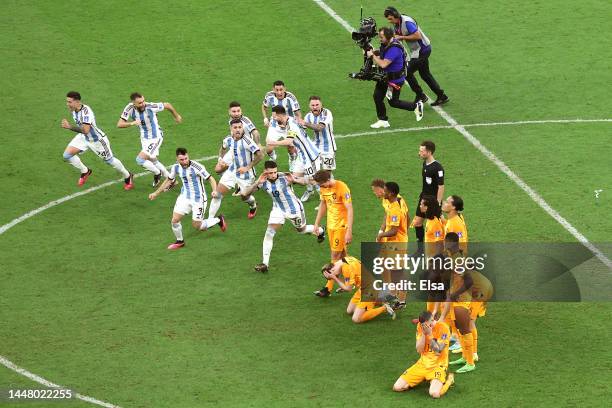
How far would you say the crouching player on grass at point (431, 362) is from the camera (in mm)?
19250

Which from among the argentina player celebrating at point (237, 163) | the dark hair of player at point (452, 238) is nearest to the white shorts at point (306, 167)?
the argentina player celebrating at point (237, 163)

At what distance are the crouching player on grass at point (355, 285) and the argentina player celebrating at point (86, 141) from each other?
24.0 feet

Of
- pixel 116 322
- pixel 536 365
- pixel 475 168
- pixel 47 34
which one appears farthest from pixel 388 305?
pixel 47 34

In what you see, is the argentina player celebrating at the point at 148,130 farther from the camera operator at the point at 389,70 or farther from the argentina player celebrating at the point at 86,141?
the camera operator at the point at 389,70

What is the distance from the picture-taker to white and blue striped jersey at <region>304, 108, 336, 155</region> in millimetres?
26578

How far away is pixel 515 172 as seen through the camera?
89.6ft

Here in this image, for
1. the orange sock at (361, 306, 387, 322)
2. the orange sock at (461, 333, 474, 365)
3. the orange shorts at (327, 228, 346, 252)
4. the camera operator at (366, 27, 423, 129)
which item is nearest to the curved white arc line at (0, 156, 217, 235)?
the camera operator at (366, 27, 423, 129)

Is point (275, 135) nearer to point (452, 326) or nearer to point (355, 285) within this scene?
point (355, 285)

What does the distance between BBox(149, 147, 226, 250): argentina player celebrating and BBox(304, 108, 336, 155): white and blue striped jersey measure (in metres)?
2.81

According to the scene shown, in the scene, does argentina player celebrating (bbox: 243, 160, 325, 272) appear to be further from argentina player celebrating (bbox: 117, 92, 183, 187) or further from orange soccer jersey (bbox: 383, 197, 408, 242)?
argentina player celebrating (bbox: 117, 92, 183, 187)

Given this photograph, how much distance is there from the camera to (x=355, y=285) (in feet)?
72.2

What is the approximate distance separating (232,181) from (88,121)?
11.3 ft

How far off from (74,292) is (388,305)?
18.2 feet

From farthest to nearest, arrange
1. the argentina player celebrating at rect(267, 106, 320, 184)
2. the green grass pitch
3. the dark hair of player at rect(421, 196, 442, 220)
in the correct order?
the argentina player celebrating at rect(267, 106, 320, 184)
the dark hair of player at rect(421, 196, 442, 220)
the green grass pitch
